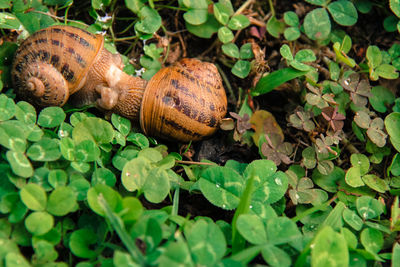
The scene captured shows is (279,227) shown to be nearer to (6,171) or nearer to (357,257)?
(357,257)

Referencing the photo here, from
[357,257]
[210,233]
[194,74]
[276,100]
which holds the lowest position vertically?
[357,257]

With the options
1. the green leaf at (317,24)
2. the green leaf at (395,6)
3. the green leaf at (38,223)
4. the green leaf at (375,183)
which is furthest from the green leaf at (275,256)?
the green leaf at (395,6)

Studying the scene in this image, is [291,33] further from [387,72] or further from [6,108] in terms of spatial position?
[6,108]

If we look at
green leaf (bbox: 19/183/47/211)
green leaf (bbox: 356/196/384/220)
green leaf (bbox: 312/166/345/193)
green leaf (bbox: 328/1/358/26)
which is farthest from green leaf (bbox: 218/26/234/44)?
green leaf (bbox: 19/183/47/211)

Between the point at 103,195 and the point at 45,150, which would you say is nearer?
the point at 103,195

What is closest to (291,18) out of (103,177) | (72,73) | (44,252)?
(72,73)

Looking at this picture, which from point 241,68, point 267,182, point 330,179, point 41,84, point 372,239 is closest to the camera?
point 372,239

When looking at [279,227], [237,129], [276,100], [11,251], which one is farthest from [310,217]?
[11,251]
